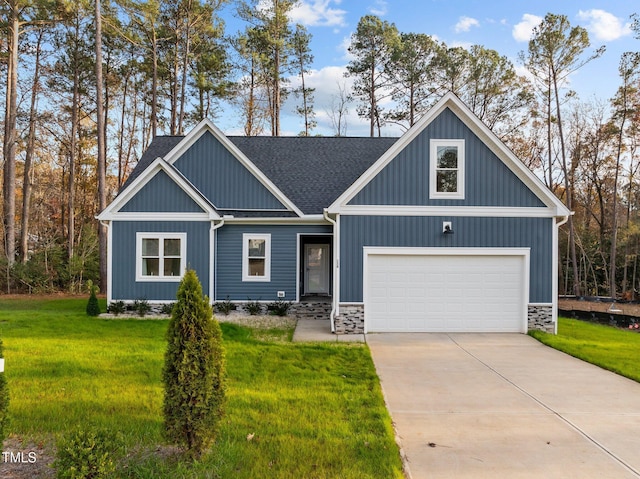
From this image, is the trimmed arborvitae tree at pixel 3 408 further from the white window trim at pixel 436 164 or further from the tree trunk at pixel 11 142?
the tree trunk at pixel 11 142

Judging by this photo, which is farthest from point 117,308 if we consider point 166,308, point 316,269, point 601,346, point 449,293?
point 601,346

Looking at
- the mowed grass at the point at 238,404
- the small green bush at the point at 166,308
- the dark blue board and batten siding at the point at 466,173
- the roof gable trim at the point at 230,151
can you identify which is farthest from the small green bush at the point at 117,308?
the dark blue board and batten siding at the point at 466,173

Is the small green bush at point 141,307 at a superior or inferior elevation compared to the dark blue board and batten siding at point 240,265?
inferior

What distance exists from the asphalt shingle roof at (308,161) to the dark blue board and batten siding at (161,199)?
1.77 m

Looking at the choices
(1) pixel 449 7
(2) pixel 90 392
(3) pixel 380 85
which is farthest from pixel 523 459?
(3) pixel 380 85

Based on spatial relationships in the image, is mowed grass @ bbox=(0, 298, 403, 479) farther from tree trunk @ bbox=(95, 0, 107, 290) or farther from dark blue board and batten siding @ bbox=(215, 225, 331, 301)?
tree trunk @ bbox=(95, 0, 107, 290)

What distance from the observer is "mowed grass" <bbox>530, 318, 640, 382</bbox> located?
759 centimetres

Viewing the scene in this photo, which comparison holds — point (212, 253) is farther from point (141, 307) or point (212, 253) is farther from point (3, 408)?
point (3, 408)

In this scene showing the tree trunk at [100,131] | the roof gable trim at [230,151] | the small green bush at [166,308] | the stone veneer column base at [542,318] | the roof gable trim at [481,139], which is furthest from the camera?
the tree trunk at [100,131]

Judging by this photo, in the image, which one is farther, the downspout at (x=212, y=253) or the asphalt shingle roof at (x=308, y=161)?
the asphalt shingle roof at (x=308, y=161)

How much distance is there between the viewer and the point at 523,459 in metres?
4.14

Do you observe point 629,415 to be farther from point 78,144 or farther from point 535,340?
point 78,144

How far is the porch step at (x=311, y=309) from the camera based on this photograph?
12.7 m

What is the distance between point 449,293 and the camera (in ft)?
34.4
